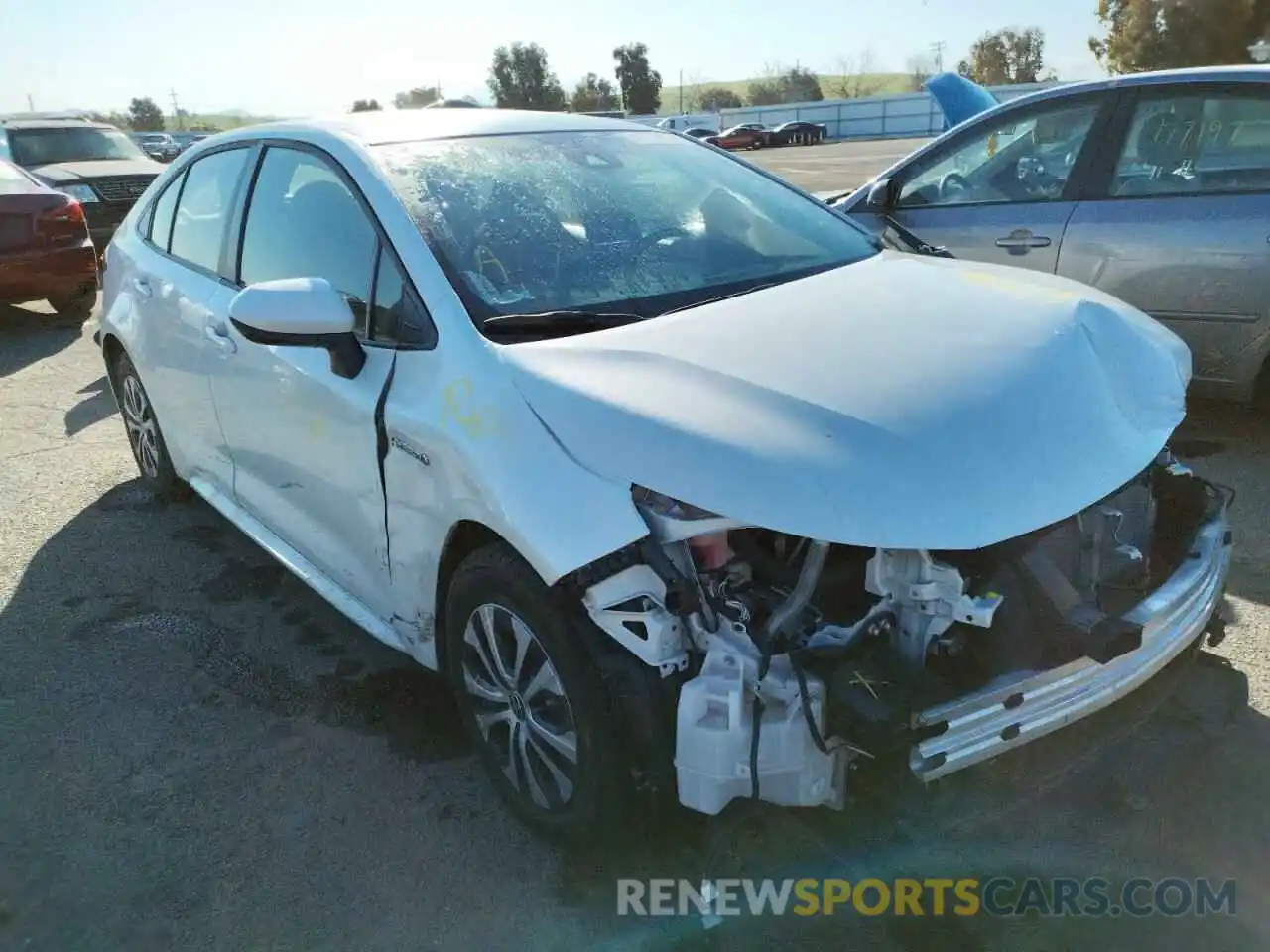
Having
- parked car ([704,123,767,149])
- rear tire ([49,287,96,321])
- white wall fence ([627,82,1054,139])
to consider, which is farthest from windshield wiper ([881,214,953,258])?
parked car ([704,123,767,149])

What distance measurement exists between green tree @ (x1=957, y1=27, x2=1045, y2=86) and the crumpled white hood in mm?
87059

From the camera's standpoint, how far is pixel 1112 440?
2201 mm

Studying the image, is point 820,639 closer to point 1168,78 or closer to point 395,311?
point 395,311

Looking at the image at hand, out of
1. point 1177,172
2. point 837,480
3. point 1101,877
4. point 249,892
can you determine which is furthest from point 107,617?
point 1177,172

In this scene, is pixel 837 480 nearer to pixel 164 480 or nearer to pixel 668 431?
pixel 668 431

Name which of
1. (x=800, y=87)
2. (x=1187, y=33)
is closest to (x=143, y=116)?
(x=800, y=87)

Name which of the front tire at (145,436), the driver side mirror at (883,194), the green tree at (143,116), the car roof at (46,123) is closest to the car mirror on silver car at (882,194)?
the driver side mirror at (883,194)

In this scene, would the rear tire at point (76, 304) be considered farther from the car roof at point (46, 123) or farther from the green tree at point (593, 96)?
the green tree at point (593, 96)

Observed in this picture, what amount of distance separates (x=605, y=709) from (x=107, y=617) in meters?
2.65

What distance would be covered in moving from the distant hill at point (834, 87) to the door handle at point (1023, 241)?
319 feet

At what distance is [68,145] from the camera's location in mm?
12469

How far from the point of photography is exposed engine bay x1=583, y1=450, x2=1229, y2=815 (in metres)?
1.95

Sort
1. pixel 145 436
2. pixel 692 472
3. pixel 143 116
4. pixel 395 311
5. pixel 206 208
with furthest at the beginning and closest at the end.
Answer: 1. pixel 143 116
2. pixel 145 436
3. pixel 206 208
4. pixel 395 311
5. pixel 692 472

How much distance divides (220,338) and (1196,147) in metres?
4.25
